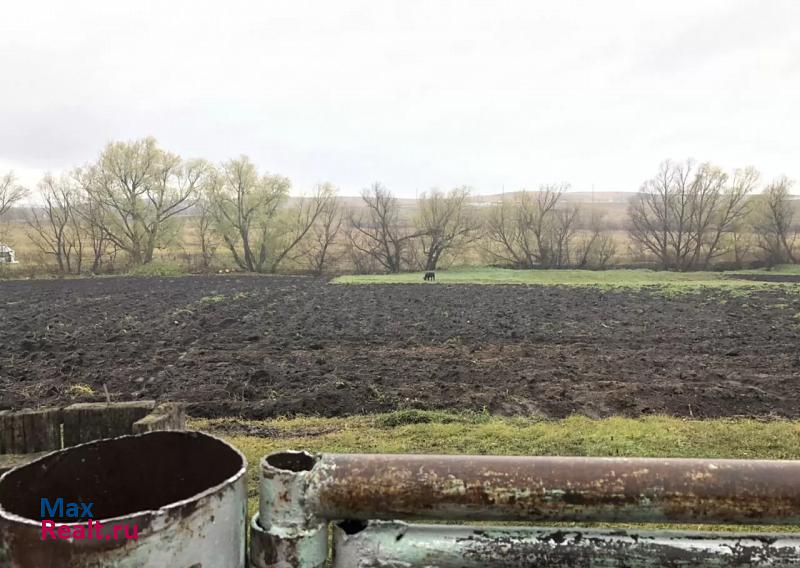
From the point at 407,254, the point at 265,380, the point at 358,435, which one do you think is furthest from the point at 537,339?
the point at 407,254

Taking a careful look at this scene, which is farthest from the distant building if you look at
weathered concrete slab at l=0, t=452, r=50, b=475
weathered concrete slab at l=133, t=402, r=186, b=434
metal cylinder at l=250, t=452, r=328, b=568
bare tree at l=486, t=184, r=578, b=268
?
metal cylinder at l=250, t=452, r=328, b=568

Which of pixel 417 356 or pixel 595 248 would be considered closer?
pixel 417 356

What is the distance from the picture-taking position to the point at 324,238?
2309 inches

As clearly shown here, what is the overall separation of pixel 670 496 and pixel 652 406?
774cm

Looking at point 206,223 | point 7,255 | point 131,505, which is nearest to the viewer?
point 131,505

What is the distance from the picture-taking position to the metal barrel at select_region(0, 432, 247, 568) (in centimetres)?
159

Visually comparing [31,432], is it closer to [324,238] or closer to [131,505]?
[131,505]

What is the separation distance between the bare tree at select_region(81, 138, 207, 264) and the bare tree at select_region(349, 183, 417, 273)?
16.4 m

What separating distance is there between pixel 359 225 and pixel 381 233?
2.34 meters

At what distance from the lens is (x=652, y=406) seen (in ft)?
28.9

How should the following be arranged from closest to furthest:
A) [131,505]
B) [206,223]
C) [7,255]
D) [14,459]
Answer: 1. [131,505]
2. [14,459]
3. [7,255]
4. [206,223]

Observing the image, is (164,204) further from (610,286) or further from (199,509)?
(199,509)

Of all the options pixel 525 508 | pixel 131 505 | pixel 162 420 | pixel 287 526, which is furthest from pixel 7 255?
pixel 525 508

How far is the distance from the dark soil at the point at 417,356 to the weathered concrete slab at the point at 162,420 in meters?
5.38
